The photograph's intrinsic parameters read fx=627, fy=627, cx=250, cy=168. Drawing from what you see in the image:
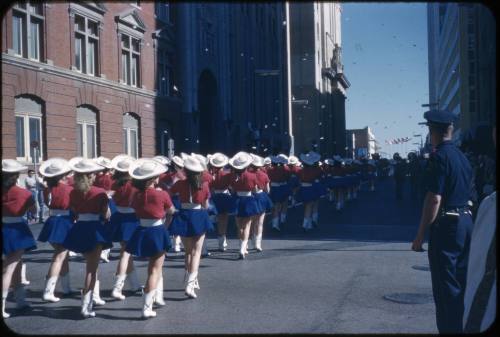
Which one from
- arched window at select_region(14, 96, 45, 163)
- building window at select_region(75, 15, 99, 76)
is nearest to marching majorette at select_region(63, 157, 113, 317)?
arched window at select_region(14, 96, 45, 163)

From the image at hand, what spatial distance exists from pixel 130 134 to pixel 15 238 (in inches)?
740

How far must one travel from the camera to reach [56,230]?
26.6 ft

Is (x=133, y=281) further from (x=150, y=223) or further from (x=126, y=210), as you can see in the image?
(x=150, y=223)

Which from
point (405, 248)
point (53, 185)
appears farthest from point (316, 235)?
point (53, 185)

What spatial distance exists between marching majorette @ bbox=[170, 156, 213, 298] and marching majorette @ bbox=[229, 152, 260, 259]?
301 cm

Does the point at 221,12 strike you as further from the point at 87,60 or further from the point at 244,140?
the point at 87,60

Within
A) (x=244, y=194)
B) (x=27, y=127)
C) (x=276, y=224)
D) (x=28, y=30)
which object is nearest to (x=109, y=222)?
(x=244, y=194)

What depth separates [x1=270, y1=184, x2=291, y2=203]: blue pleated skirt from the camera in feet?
55.3

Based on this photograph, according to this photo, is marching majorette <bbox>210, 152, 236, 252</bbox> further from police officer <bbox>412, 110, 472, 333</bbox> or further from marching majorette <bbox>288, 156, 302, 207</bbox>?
police officer <bbox>412, 110, 472, 333</bbox>

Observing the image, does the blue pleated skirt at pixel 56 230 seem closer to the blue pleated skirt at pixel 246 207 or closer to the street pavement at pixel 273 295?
the street pavement at pixel 273 295

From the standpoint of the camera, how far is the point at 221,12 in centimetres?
3503

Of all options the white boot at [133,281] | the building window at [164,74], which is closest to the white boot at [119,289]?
the white boot at [133,281]

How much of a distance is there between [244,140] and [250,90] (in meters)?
4.09

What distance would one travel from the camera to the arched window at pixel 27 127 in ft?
61.4
